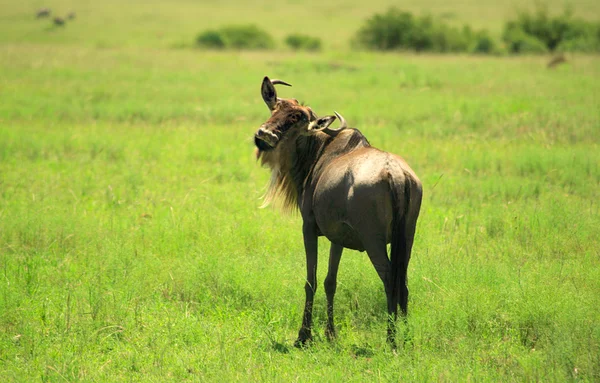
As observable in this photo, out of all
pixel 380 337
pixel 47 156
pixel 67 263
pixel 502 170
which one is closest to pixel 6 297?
pixel 67 263

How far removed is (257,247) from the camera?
780cm

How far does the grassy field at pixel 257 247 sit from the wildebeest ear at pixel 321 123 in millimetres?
1604

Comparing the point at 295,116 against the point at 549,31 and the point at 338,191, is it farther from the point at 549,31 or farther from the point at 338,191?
the point at 549,31

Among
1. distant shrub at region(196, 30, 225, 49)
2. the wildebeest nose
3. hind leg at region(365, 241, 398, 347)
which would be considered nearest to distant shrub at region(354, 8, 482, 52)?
distant shrub at region(196, 30, 225, 49)

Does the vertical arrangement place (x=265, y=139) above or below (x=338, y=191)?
above

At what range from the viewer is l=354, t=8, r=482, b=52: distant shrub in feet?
120

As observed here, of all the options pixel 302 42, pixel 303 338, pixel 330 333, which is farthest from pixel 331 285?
pixel 302 42

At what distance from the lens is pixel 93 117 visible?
15648 mm

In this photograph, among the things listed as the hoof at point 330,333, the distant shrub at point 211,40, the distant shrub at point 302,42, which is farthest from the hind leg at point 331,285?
the distant shrub at point 302,42

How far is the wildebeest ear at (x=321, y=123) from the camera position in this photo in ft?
19.2

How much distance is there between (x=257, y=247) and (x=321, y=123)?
236 centimetres

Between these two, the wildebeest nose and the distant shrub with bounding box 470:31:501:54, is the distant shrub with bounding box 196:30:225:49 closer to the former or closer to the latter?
the distant shrub with bounding box 470:31:501:54

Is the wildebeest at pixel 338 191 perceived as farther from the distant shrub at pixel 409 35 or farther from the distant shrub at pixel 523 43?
the distant shrub at pixel 409 35

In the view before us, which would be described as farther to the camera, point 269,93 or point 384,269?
point 269,93
